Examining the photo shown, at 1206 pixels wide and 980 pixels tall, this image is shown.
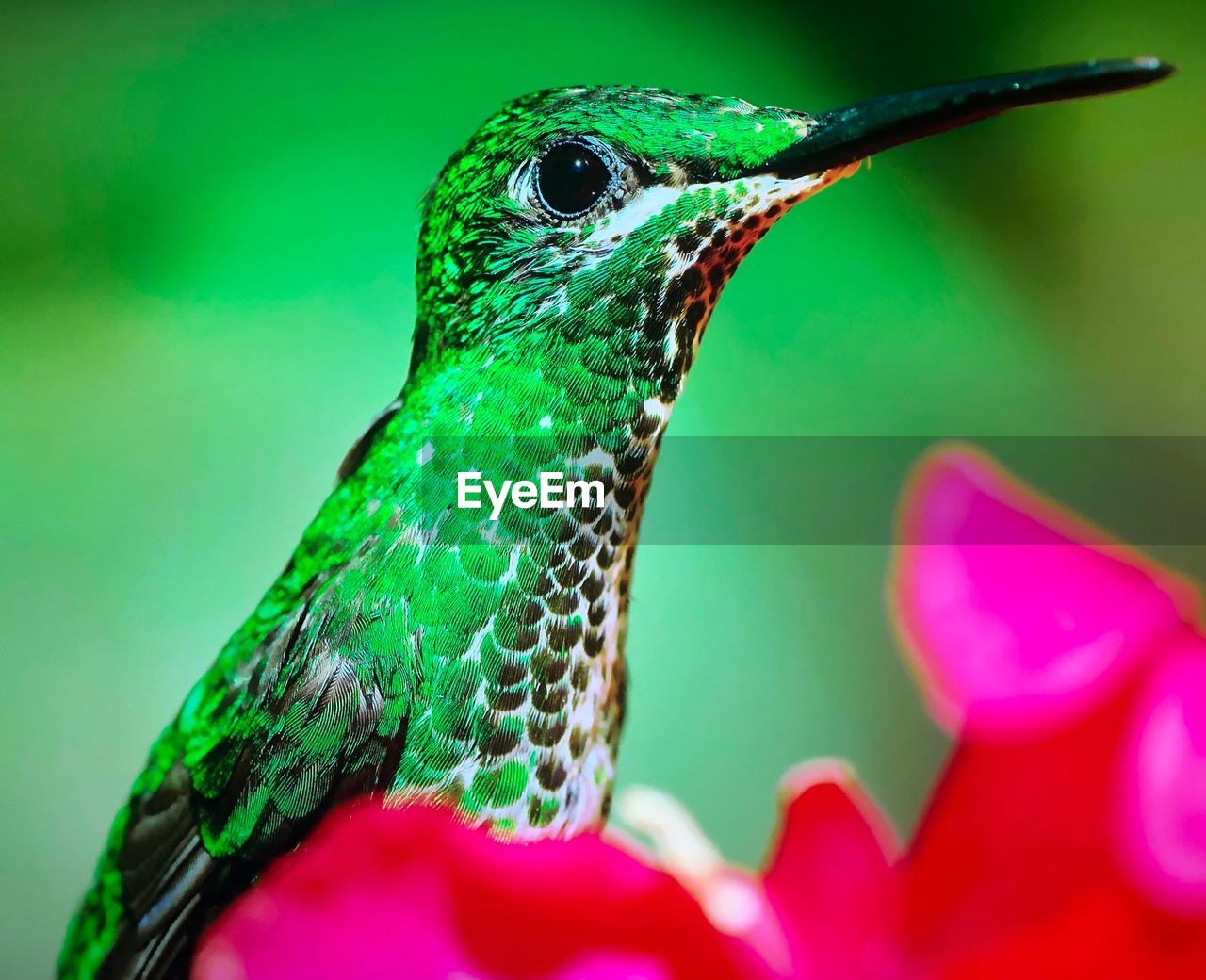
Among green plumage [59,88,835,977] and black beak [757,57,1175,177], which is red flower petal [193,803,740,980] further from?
black beak [757,57,1175,177]

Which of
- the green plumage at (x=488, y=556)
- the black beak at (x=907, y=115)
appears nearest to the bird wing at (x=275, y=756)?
the green plumage at (x=488, y=556)

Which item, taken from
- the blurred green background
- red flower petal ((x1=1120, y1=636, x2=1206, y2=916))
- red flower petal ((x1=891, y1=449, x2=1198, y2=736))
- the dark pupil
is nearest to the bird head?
the dark pupil

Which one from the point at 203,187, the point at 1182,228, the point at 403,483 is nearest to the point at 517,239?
the point at 403,483

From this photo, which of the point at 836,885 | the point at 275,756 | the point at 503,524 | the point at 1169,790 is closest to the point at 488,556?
the point at 503,524

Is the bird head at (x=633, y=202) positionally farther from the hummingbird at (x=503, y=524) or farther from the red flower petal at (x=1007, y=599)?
the red flower petal at (x=1007, y=599)

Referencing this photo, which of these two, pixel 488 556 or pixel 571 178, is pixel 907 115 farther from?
pixel 488 556

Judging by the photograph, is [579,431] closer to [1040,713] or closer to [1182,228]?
[1040,713]
